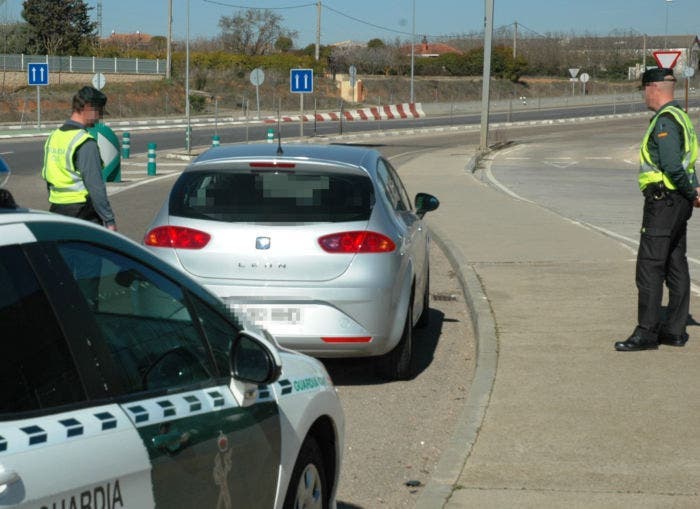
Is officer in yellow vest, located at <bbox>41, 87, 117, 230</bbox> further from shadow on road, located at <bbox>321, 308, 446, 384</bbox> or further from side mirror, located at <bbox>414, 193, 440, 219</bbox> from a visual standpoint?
side mirror, located at <bbox>414, 193, 440, 219</bbox>

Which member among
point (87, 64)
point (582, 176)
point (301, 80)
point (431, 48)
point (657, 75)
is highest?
point (431, 48)

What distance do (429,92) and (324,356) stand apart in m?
87.5

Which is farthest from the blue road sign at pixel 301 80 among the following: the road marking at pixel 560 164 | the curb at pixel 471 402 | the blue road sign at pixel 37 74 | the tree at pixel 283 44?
the tree at pixel 283 44

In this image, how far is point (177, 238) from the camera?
7.82 metres

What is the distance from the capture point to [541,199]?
77.5 ft

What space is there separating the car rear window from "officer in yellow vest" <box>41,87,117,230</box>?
3.03 ft

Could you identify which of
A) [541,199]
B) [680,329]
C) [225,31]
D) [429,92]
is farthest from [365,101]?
[680,329]

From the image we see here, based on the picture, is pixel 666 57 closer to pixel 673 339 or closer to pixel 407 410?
pixel 673 339

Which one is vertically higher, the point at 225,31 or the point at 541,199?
the point at 225,31

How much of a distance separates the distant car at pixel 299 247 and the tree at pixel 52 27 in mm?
74272

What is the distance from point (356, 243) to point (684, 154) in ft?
7.82

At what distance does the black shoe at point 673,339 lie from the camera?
28.6ft

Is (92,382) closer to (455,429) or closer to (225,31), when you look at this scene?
(455,429)

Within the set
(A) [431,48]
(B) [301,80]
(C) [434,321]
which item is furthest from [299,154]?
(A) [431,48]
